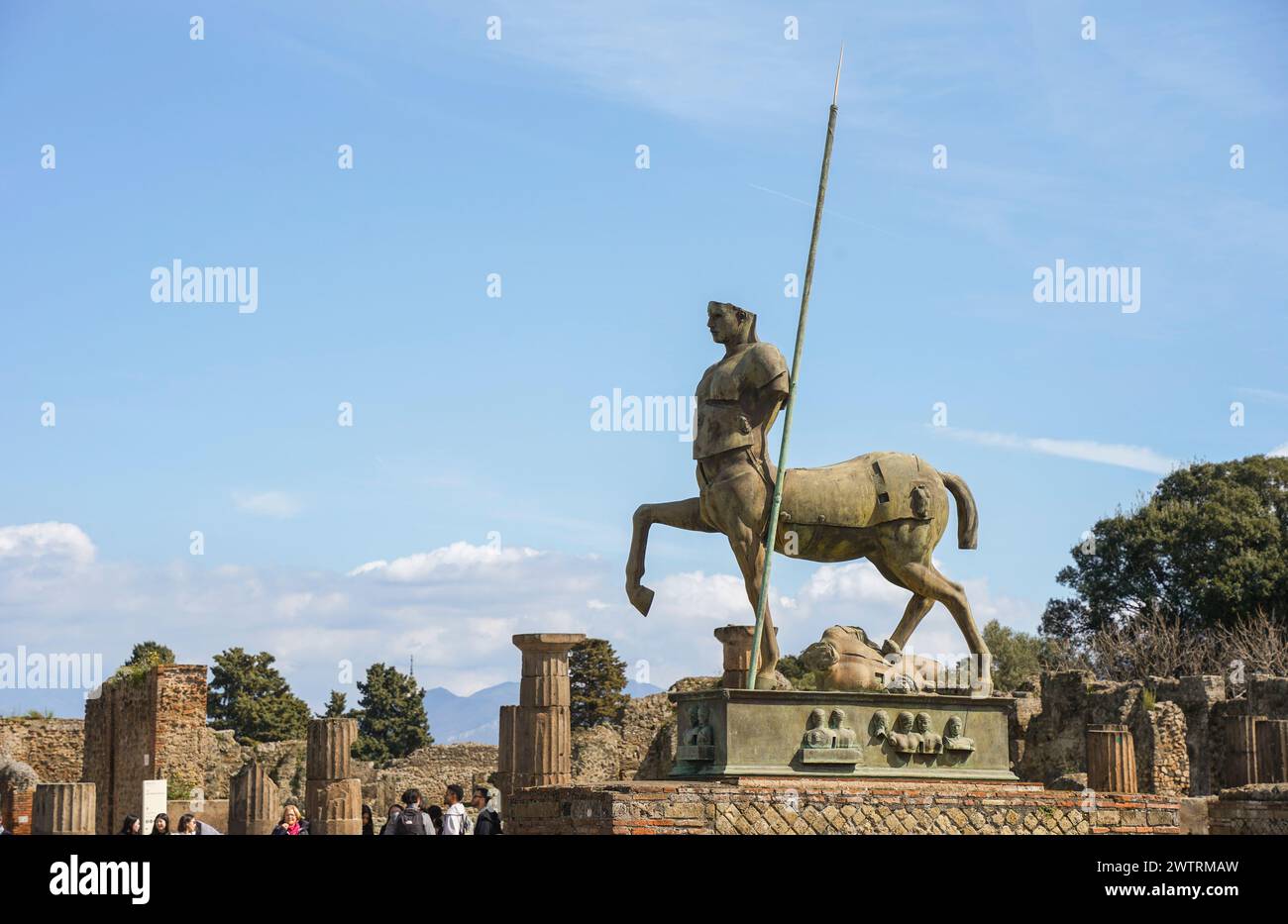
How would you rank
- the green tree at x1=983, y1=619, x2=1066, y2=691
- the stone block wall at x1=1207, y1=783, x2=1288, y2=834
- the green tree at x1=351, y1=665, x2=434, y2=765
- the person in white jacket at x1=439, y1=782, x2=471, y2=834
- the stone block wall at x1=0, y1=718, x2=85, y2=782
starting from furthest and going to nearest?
the green tree at x1=351, y1=665, x2=434, y2=765 < the green tree at x1=983, y1=619, x2=1066, y2=691 < the stone block wall at x1=0, y1=718, x2=85, y2=782 < the stone block wall at x1=1207, y1=783, x2=1288, y2=834 < the person in white jacket at x1=439, y1=782, x2=471, y2=834

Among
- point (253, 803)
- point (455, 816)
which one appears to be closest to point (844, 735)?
point (455, 816)

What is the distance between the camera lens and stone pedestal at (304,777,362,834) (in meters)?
24.9

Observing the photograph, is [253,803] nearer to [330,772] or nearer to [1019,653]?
[330,772]

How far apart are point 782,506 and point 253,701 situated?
1916 inches

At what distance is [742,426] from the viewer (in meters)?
13.7

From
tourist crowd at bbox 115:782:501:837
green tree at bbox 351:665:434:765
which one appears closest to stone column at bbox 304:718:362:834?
tourist crowd at bbox 115:782:501:837

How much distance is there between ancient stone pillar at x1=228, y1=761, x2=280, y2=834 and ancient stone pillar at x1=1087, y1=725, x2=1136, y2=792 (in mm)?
12796

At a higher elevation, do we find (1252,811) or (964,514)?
(964,514)

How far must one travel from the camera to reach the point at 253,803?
28406 millimetres

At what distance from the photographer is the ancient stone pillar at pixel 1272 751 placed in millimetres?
22172

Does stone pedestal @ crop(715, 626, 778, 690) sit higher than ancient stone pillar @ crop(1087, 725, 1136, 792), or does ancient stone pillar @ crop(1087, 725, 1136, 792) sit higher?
stone pedestal @ crop(715, 626, 778, 690)

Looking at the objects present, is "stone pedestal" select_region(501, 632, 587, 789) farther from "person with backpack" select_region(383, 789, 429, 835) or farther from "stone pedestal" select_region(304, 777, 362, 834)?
"person with backpack" select_region(383, 789, 429, 835)
